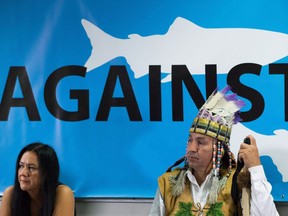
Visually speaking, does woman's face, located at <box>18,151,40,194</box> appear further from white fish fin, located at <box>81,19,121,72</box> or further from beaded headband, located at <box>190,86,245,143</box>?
beaded headband, located at <box>190,86,245,143</box>

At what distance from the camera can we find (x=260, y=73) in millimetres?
2338

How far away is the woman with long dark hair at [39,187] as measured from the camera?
2.28 meters

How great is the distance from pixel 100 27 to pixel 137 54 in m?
0.25

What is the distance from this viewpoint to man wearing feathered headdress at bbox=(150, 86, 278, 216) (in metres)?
2.05

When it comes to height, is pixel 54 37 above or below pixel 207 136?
above

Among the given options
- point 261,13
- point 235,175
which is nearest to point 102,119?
point 235,175

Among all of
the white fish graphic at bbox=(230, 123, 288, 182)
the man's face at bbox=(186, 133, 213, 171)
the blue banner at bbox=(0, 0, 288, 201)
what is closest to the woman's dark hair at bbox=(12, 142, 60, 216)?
the blue banner at bbox=(0, 0, 288, 201)

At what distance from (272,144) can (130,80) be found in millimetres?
808

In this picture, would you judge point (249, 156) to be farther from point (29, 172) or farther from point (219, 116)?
point (29, 172)

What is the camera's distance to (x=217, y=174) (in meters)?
2.10

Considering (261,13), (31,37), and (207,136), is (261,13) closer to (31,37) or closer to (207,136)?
(207,136)

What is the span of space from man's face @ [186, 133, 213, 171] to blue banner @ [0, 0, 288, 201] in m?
0.29

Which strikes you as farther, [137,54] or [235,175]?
[137,54]

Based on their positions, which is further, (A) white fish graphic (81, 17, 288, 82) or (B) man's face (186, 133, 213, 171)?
(A) white fish graphic (81, 17, 288, 82)
